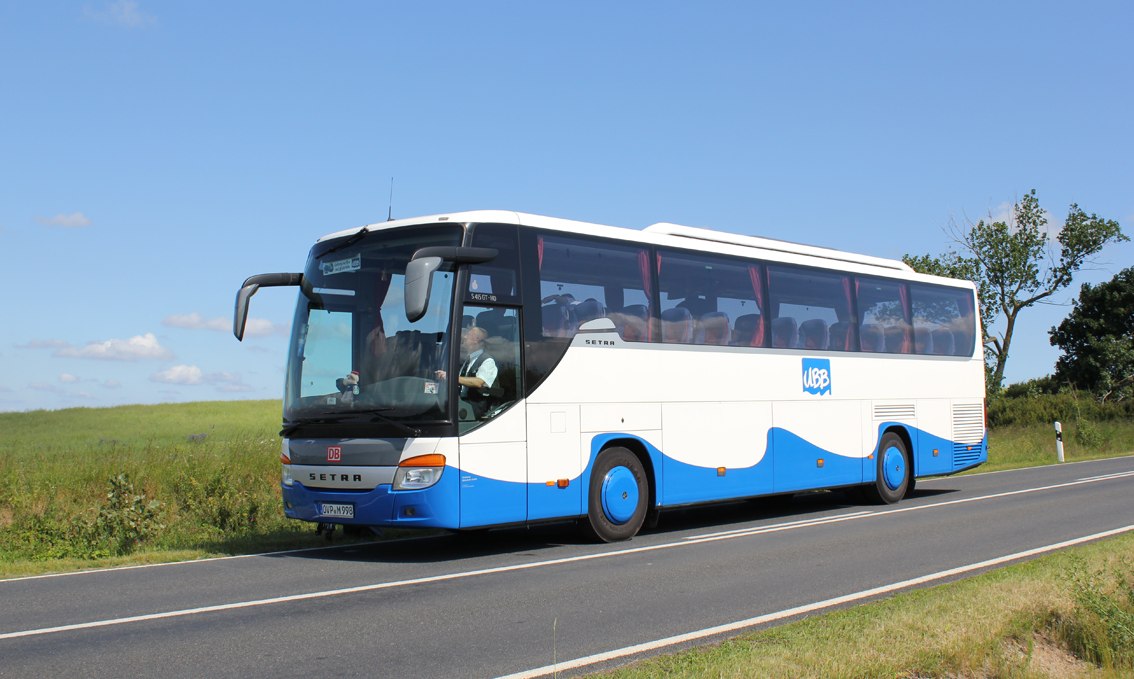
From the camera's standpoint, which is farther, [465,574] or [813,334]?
[813,334]

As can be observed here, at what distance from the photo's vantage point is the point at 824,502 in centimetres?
1966

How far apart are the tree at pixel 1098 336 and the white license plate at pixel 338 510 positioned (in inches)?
2385

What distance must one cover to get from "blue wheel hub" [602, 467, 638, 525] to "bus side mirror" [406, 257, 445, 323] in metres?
4.09

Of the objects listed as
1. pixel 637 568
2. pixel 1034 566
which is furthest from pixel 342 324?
pixel 1034 566

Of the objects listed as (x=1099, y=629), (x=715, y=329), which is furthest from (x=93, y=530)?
(x=1099, y=629)

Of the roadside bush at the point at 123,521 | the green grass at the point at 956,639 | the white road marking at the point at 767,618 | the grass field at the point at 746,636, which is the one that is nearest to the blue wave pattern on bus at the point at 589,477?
the grass field at the point at 746,636

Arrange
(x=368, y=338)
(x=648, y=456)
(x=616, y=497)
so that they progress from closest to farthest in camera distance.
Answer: (x=368, y=338) → (x=616, y=497) → (x=648, y=456)

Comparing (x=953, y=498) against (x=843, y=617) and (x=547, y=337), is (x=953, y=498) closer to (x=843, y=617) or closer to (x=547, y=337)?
(x=547, y=337)

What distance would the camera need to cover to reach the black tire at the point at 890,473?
18.5 m

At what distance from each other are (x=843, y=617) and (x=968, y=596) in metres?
1.25

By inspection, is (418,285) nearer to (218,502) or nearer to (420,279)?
(420,279)

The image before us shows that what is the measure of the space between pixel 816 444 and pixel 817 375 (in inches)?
41.6

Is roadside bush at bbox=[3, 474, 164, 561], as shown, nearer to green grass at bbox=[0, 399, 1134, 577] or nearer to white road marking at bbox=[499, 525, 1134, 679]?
green grass at bbox=[0, 399, 1134, 577]

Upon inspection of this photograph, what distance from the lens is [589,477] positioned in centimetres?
1313
